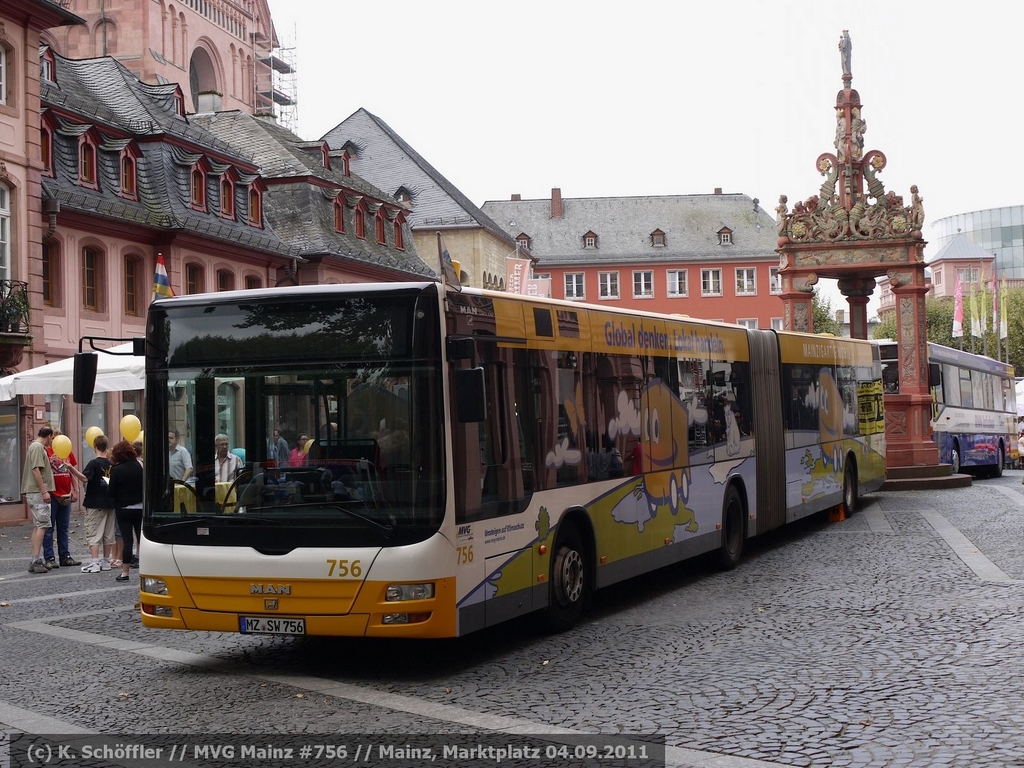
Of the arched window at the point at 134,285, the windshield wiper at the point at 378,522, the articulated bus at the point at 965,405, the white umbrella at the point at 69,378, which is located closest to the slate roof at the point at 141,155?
the arched window at the point at 134,285

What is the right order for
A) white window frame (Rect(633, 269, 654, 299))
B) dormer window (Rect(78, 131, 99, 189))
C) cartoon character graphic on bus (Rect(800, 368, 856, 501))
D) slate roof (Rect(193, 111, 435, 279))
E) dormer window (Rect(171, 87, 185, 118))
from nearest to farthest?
cartoon character graphic on bus (Rect(800, 368, 856, 501)) → dormer window (Rect(78, 131, 99, 189)) → dormer window (Rect(171, 87, 185, 118)) → slate roof (Rect(193, 111, 435, 279)) → white window frame (Rect(633, 269, 654, 299))

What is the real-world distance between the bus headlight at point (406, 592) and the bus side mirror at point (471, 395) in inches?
45.5

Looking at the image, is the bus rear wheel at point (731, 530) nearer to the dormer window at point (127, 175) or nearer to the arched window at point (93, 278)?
the arched window at point (93, 278)

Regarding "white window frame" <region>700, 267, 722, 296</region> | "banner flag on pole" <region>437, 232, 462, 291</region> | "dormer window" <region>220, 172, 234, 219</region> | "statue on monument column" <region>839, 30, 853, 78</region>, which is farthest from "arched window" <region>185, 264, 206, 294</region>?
"white window frame" <region>700, 267, 722, 296</region>

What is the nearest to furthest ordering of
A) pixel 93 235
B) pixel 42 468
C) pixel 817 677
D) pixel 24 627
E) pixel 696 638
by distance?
pixel 817 677 < pixel 696 638 < pixel 24 627 < pixel 42 468 < pixel 93 235

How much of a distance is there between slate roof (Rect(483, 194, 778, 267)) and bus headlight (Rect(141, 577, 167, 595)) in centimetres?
8586

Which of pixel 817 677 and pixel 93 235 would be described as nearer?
pixel 817 677

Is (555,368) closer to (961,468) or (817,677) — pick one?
(817,677)

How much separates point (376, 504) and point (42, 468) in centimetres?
1006

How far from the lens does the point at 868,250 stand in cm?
3300

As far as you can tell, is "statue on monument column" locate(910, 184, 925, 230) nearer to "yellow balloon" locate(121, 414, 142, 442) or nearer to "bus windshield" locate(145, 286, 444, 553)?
"yellow balloon" locate(121, 414, 142, 442)

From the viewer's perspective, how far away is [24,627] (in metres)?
12.5

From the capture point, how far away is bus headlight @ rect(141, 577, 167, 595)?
992 cm

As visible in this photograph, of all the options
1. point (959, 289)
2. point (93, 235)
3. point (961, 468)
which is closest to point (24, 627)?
point (93, 235)
